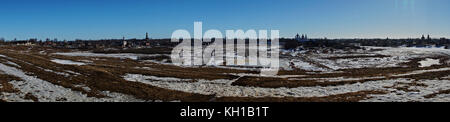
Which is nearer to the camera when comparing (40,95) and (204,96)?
(40,95)

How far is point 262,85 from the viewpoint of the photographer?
2894 cm

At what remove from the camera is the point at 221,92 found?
80.5ft

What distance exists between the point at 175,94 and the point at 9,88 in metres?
13.6
